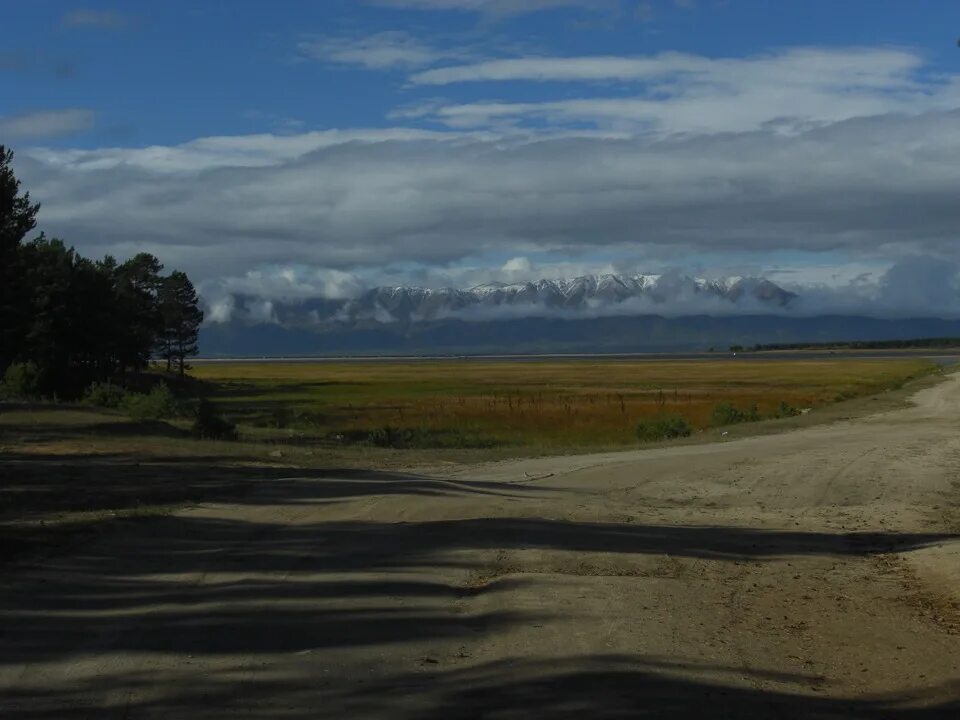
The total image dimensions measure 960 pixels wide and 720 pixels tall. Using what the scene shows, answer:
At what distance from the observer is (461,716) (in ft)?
22.4

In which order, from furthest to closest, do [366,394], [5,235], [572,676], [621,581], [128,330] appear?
[366,394]
[128,330]
[5,235]
[621,581]
[572,676]

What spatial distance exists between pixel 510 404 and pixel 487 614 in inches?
1983

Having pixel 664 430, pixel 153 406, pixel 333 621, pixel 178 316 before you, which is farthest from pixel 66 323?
pixel 333 621

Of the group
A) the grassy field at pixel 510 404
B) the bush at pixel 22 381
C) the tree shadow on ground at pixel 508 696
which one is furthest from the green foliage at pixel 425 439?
the tree shadow on ground at pixel 508 696

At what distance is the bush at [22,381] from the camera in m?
46.4

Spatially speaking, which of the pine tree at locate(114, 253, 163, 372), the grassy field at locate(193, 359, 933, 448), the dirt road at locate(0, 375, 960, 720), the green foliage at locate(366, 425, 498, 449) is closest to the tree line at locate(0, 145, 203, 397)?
the pine tree at locate(114, 253, 163, 372)

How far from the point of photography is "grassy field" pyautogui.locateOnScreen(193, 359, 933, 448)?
41375mm

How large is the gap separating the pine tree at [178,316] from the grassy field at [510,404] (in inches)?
206

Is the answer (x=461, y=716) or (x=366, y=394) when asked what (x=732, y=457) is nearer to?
(x=461, y=716)

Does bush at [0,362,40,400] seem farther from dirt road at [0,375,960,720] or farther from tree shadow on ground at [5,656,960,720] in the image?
tree shadow on ground at [5,656,960,720]

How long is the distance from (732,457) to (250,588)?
56.8 feet

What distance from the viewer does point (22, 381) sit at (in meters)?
47.0

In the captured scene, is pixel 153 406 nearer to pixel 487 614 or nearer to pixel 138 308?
pixel 487 614

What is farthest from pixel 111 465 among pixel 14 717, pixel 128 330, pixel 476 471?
pixel 128 330
